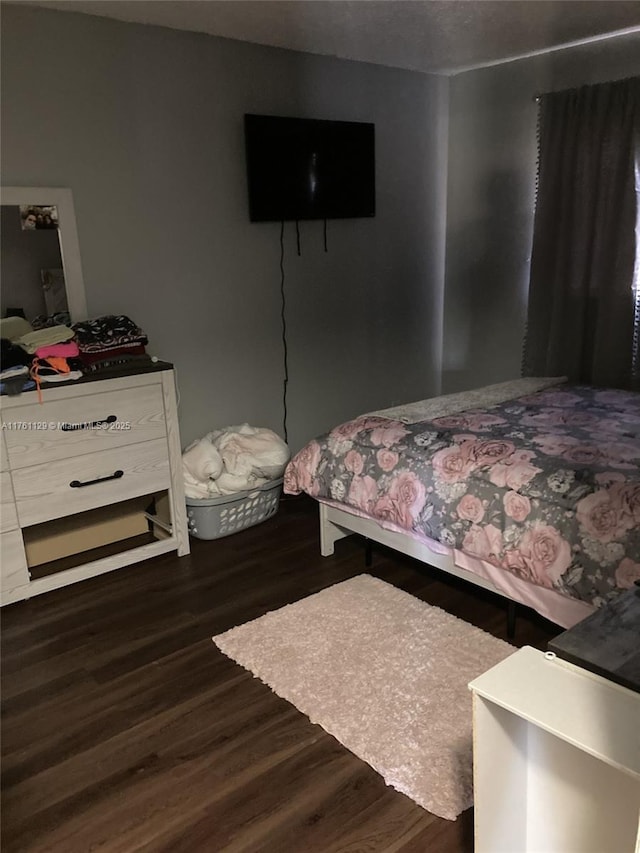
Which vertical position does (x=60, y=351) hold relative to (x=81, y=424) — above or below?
above

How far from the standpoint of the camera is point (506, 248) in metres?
4.34

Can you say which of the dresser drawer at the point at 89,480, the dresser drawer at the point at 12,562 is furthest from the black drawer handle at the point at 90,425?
the dresser drawer at the point at 12,562

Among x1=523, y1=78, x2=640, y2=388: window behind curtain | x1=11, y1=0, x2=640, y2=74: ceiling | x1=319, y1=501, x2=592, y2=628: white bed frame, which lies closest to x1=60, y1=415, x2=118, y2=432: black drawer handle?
x1=319, y1=501, x2=592, y2=628: white bed frame

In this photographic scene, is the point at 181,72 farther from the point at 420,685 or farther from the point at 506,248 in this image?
the point at 420,685

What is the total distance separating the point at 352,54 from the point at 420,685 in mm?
3242

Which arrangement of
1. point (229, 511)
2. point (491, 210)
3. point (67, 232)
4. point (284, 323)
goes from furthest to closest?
1. point (491, 210)
2. point (284, 323)
3. point (229, 511)
4. point (67, 232)

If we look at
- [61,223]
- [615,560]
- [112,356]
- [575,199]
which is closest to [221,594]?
[112,356]

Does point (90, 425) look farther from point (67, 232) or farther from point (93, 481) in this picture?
point (67, 232)

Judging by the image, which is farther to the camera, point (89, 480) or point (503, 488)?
point (89, 480)

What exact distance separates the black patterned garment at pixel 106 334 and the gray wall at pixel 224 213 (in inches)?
11.3

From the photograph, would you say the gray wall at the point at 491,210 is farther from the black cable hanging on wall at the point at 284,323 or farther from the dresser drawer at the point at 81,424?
the dresser drawer at the point at 81,424

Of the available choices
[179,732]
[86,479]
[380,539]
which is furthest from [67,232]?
[179,732]

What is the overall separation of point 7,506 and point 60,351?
25.1 inches

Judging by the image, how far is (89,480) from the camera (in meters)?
2.83
